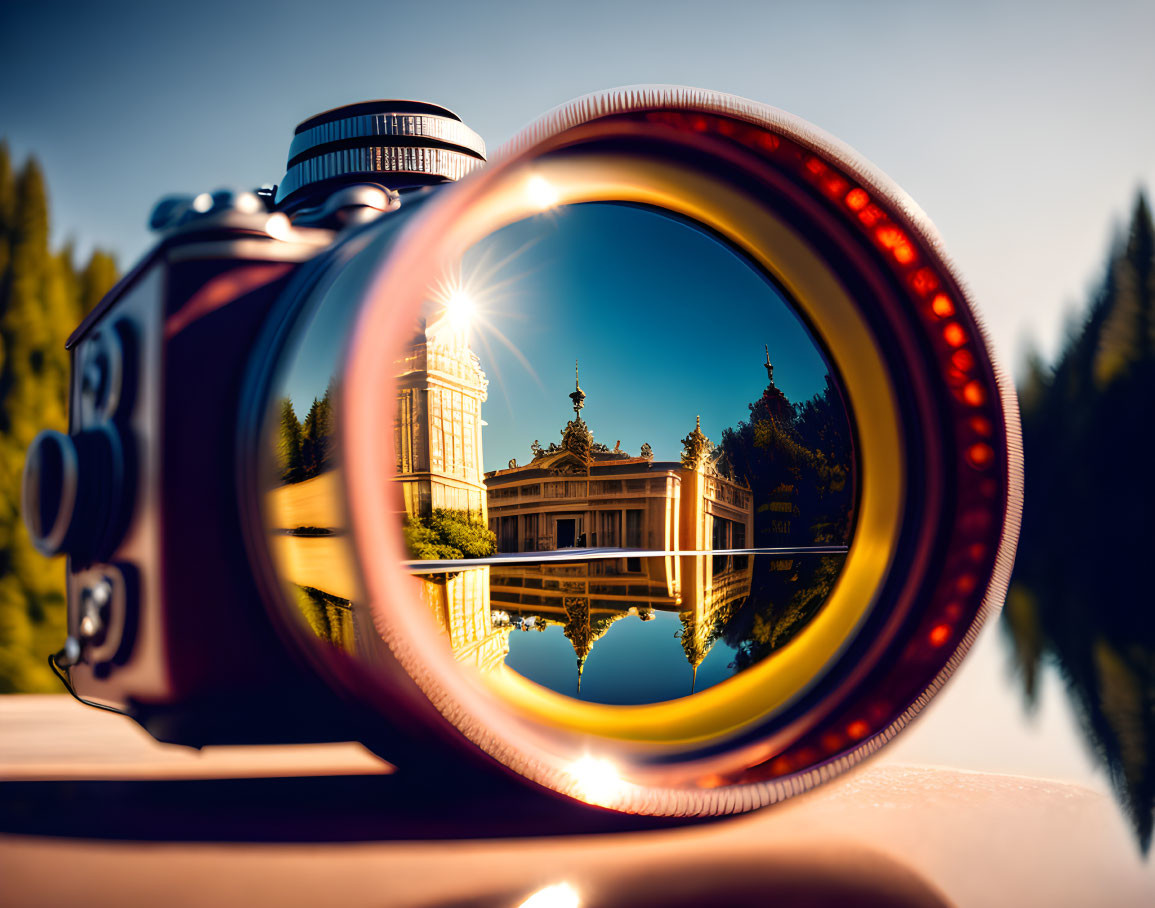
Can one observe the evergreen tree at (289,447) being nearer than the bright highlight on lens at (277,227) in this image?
Yes

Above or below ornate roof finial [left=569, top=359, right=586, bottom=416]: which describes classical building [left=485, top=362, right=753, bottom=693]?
below

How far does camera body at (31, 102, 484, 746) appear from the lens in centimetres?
152

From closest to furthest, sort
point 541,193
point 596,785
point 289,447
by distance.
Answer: point 596,785, point 289,447, point 541,193

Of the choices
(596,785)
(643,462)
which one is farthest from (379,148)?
(596,785)

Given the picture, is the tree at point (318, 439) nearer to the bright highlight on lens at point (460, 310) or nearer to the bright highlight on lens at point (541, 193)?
the bright highlight on lens at point (460, 310)

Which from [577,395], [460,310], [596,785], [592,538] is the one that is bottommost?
[596,785]

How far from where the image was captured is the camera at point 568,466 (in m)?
1.26

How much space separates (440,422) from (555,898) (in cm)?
73

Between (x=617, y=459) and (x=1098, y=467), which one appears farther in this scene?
(x=1098, y=467)

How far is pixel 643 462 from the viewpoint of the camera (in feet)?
5.38

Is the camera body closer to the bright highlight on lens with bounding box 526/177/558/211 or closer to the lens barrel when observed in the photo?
the bright highlight on lens with bounding box 526/177/558/211

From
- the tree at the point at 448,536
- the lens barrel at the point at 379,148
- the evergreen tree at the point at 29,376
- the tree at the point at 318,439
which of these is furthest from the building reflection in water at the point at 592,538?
the evergreen tree at the point at 29,376

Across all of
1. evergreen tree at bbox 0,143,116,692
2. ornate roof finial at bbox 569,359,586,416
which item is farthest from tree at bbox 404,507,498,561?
evergreen tree at bbox 0,143,116,692

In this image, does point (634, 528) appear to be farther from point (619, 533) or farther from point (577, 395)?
point (577, 395)
